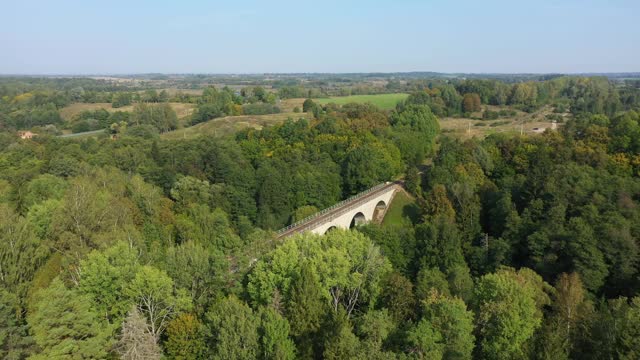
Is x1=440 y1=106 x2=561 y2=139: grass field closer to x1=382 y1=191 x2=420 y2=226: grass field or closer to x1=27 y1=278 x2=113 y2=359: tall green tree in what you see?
x1=382 y1=191 x2=420 y2=226: grass field

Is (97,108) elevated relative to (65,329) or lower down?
lower down

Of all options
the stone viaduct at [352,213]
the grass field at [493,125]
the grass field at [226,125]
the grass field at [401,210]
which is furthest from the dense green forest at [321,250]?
the grass field at [226,125]

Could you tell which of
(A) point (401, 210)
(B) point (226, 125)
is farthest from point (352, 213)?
(B) point (226, 125)

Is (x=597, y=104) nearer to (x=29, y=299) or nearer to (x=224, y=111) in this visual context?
(x=224, y=111)

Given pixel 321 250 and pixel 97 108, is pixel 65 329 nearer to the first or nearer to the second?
pixel 321 250

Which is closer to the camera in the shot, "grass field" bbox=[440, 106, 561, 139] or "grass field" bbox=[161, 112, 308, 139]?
"grass field" bbox=[440, 106, 561, 139]

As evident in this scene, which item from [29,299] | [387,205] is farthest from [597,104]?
[29,299]

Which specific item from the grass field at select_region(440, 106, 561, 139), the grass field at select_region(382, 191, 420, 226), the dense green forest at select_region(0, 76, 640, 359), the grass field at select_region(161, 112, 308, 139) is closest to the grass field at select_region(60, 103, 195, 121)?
the grass field at select_region(161, 112, 308, 139)
